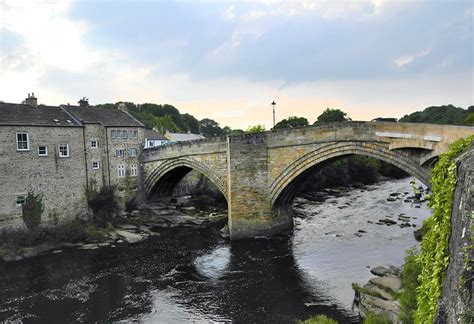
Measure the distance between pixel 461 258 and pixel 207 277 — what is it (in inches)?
623

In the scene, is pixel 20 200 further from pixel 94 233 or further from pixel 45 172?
pixel 94 233

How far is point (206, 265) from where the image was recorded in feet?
65.7

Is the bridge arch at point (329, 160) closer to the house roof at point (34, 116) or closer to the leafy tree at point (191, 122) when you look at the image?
the house roof at point (34, 116)

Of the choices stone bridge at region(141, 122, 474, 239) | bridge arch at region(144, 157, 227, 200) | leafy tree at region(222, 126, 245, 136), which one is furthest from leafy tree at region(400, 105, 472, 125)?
stone bridge at region(141, 122, 474, 239)

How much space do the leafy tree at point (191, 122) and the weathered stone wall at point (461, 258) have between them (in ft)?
318

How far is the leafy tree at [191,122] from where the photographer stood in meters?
101

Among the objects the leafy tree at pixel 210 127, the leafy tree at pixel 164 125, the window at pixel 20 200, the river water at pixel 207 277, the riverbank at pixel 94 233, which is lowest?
the river water at pixel 207 277

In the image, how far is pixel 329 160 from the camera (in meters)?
22.5

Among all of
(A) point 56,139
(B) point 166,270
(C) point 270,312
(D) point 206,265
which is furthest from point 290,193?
(A) point 56,139

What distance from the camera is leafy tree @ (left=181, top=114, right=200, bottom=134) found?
10143cm

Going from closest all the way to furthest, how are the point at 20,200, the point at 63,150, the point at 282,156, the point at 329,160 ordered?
the point at 329,160
the point at 20,200
the point at 282,156
the point at 63,150

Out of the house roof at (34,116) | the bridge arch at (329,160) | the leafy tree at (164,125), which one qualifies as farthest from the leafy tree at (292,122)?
the house roof at (34,116)

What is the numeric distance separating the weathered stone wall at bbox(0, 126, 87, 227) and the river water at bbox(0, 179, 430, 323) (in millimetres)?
4492

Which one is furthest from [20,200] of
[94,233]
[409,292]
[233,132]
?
[233,132]
